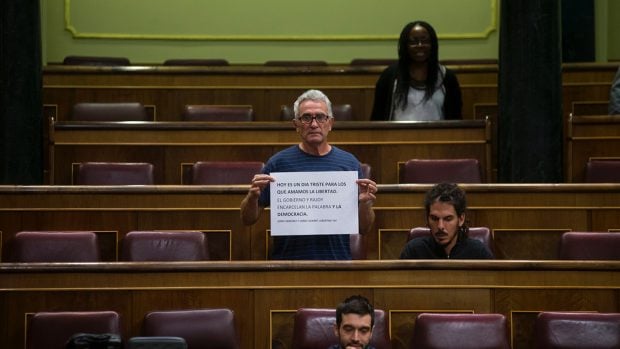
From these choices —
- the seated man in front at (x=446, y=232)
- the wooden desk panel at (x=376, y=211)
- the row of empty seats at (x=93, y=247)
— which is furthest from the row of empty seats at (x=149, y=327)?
the wooden desk panel at (x=376, y=211)

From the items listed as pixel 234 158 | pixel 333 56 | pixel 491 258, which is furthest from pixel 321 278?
pixel 333 56

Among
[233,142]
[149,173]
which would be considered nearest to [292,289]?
[149,173]

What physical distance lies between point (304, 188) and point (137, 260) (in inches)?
40.1

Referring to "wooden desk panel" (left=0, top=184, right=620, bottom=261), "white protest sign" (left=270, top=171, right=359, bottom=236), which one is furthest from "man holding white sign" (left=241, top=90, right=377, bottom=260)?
"wooden desk panel" (left=0, top=184, right=620, bottom=261)

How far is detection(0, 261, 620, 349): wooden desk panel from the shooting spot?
16.3 ft

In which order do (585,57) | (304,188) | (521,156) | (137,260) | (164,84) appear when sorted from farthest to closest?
(585,57), (164,84), (521,156), (137,260), (304,188)

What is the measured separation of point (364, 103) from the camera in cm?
807

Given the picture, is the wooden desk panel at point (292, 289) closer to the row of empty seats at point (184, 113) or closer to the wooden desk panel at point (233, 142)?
the wooden desk panel at point (233, 142)

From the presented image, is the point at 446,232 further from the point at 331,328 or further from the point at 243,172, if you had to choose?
the point at 243,172

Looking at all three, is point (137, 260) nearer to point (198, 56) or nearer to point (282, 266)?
point (282, 266)

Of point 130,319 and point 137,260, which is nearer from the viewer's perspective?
point 130,319

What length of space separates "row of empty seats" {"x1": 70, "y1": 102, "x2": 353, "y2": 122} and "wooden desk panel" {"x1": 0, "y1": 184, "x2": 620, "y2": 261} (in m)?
1.60

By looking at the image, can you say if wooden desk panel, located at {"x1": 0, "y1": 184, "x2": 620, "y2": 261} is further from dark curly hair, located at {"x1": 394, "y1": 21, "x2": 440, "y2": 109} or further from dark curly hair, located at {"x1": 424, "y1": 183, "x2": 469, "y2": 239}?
dark curly hair, located at {"x1": 394, "y1": 21, "x2": 440, "y2": 109}

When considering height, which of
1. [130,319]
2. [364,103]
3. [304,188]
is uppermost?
[364,103]
